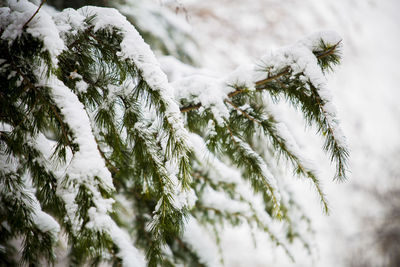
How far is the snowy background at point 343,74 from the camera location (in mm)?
3783

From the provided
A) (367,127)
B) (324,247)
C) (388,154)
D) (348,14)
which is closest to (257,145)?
(348,14)

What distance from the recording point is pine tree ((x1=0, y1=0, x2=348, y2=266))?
572 millimetres

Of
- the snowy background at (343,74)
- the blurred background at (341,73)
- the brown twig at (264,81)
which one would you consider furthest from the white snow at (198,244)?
the snowy background at (343,74)

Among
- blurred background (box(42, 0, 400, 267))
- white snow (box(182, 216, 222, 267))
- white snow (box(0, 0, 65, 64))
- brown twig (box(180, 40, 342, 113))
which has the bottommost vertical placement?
white snow (box(182, 216, 222, 267))

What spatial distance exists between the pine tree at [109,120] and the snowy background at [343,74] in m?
1.29

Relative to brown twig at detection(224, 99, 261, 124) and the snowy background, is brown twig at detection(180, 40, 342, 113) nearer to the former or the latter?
brown twig at detection(224, 99, 261, 124)

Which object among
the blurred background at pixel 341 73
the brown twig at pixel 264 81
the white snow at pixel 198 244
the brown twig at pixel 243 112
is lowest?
the white snow at pixel 198 244

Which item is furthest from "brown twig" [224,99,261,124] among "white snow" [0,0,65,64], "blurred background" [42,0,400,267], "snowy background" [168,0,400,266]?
"snowy background" [168,0,400,266]

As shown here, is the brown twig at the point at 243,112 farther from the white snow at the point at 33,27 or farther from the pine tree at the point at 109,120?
the white snow at the point at 33,27

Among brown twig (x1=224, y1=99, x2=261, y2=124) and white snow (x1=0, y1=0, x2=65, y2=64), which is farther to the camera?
brown twig (x1=224, y1=99, x2=261, y2=124)

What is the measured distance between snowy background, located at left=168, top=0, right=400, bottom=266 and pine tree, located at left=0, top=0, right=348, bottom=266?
1.29m

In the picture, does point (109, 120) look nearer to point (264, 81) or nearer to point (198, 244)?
point (264, 81)

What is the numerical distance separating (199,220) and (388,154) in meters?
6.90

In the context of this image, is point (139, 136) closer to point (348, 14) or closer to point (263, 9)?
point (263, 9)
